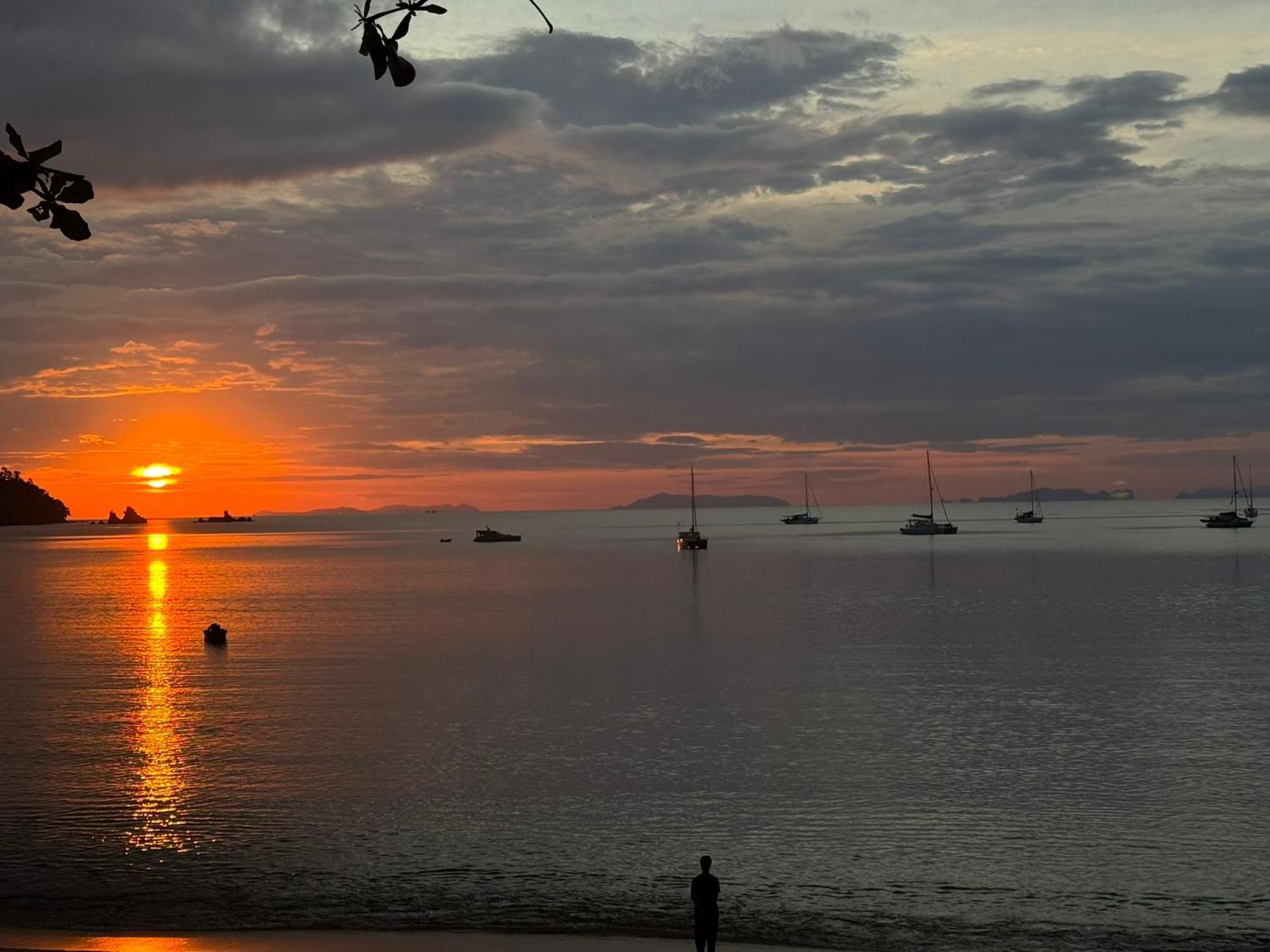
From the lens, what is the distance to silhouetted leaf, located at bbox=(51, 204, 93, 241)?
7844 mm

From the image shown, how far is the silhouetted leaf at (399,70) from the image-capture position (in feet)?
24.0

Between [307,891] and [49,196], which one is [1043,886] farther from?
[49,196]

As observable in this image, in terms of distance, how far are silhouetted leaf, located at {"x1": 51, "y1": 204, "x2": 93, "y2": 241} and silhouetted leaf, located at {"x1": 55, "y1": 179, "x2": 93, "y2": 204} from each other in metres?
A: 0.08

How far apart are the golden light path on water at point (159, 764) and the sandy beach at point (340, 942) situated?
8.06 meters

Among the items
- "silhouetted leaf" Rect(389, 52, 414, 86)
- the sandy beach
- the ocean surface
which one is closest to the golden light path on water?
→ the ocean surface

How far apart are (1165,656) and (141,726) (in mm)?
57863

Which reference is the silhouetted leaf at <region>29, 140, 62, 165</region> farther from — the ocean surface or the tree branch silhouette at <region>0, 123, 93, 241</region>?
the ocean surface

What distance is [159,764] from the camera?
44.3 m

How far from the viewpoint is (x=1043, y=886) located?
2903 centimetres

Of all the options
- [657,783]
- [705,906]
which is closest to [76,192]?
[705,906]

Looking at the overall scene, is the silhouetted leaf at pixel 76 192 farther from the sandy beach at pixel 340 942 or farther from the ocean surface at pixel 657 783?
the ocean surface at pixel 657 783

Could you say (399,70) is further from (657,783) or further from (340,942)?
(657,783)

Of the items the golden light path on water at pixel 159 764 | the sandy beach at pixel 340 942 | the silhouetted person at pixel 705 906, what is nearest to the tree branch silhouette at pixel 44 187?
the silhouetted person at pixel 705 906

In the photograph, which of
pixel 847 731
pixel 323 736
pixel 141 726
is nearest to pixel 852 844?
pixel 847 731
